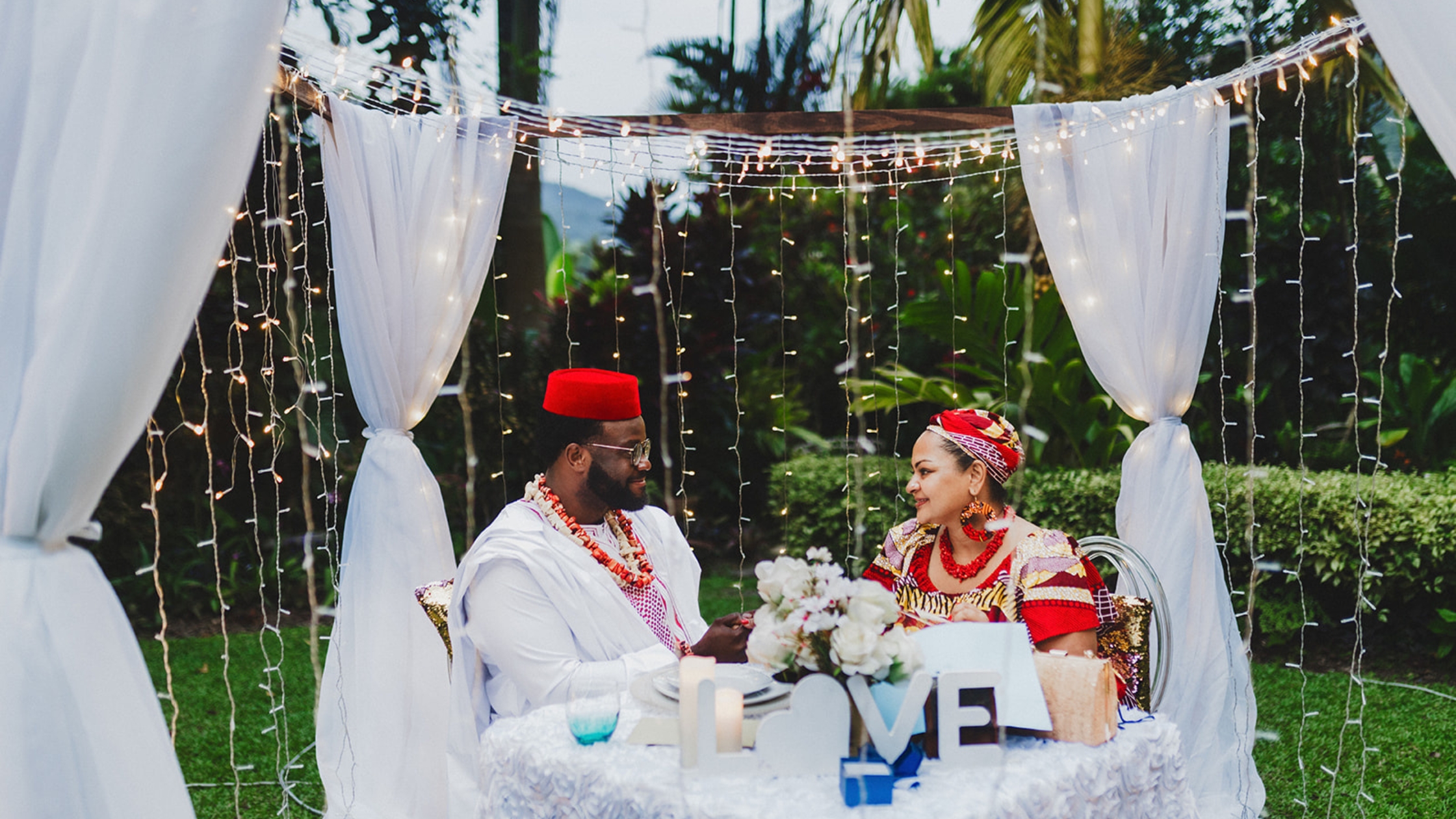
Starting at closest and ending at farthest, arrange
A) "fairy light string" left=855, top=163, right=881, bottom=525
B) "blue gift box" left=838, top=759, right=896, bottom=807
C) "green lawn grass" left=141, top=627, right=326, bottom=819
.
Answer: "blue gift box" left=838, top=759, right=896, bottom=807
"green lawn grass" left=141, top=627, right=326, bottom=819
"fairy light string" left=855, top=163, right=881, bottom=525

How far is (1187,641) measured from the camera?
382 centimetres

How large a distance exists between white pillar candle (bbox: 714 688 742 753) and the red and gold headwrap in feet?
3.66

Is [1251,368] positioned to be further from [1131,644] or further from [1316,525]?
[1131,644]

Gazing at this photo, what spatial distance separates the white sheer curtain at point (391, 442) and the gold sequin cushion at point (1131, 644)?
2.24 metres

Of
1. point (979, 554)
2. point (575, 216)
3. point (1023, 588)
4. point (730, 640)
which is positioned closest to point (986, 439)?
point (979, 554)

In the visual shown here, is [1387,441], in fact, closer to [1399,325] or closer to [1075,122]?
[1399,325]

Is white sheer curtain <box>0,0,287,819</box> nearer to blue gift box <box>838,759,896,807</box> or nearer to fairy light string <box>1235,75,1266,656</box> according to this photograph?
blue gift box <box>838,759,896,807</box>

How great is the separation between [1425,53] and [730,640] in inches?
68.4

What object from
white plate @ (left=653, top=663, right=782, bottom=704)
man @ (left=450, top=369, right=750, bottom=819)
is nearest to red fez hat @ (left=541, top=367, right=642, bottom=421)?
man @ (left=450, top=369, right=750, bottom=819)

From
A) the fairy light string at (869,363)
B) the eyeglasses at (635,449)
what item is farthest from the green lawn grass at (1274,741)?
the fairy light string at (869,363)

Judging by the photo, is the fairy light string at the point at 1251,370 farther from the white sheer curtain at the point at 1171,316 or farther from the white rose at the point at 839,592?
the white rose at the point at 839,592

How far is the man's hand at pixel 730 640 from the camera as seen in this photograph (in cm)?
254

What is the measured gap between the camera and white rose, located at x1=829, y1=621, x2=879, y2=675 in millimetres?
1881

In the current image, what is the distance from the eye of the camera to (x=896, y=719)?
6.23ft
